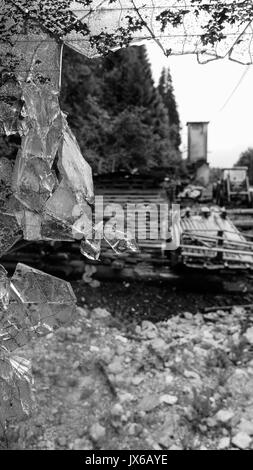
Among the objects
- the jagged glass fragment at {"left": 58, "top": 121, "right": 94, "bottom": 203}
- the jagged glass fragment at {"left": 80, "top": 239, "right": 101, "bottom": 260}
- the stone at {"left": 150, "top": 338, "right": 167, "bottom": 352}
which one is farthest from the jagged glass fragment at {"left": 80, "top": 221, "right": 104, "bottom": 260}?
the stone at {"left": 150, "top": 338, "right": 167, "bottom": 352}

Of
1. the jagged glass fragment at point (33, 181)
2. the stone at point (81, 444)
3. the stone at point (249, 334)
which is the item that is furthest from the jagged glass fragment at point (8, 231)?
the stone at point (249, 334)

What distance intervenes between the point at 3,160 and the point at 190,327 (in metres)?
4.24

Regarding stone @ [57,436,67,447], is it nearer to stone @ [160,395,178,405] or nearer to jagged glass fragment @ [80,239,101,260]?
stone @ [160,395,178,405]

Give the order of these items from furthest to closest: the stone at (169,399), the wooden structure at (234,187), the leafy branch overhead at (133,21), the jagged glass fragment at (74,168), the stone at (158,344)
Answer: the wooden structure at (234,187) < the stone at (158,344) < the stone at (169,399) < the jagged glass fragment at (74,168) < the leafy branch overhead at (133,21)

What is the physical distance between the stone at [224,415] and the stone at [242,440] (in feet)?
0.59

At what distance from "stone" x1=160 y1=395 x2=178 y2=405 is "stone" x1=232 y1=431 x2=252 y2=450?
0.62 metres

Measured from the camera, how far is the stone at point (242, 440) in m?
2.97

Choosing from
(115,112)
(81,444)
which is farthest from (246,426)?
(115,112)

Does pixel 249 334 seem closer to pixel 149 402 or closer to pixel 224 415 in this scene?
pixel 224 415

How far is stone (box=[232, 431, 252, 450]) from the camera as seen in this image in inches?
117

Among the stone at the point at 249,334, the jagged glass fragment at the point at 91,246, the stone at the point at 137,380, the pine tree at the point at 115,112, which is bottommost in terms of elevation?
the stone at the point at 137,380

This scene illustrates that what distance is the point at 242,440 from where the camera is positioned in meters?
3.00

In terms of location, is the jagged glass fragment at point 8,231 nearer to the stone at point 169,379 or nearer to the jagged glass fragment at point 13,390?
the jagged glass fragment at point 13,390

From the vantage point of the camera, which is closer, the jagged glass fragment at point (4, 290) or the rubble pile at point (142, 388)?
the jagged glass fragment at point (4, 290)
